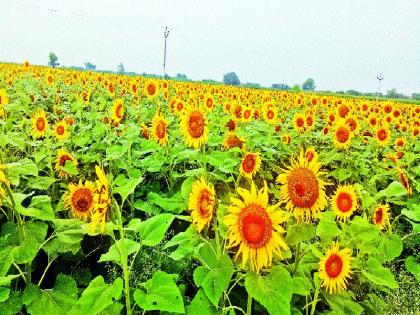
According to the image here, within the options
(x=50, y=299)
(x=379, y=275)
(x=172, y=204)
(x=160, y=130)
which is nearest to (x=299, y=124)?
(x=160, y=130)

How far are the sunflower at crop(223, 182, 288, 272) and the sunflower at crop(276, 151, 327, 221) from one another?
0.76ft

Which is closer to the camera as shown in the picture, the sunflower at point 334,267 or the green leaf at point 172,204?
the sunflower at point 334,267

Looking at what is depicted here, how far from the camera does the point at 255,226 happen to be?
6.53 ft

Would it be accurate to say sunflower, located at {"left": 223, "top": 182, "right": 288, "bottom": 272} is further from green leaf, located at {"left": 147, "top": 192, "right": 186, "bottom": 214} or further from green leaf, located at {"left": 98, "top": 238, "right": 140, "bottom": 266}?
green leaf, located at {"left": 147, "top": 192, "right": 186, "bottom": 214}

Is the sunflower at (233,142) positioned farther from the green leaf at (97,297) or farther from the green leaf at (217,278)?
the green leaf at (97,297)

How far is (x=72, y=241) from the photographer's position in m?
2.38

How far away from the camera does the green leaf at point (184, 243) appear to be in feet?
7.66

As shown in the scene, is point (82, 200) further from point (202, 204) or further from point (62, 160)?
point (62, 160)

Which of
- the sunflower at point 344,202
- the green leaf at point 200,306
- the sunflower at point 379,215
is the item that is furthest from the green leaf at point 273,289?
the sunflower at point 379,215

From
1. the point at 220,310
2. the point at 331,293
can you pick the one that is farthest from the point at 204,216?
the point at 331,293

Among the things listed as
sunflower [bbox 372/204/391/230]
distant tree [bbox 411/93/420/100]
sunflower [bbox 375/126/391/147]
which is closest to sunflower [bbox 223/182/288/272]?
sunflower [bbox 372/204/391/230]

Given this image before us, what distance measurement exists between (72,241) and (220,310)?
0.83 metres

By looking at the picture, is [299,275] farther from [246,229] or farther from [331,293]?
[246,229]

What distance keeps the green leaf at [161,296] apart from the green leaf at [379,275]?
3.83 feet
